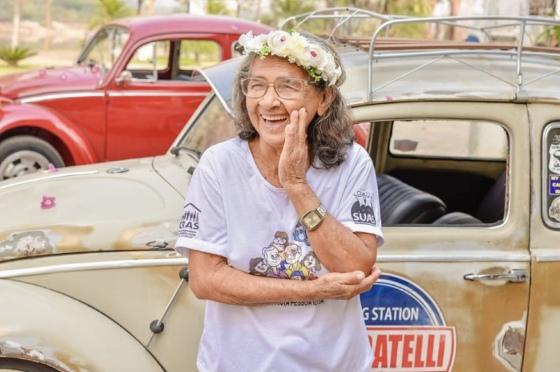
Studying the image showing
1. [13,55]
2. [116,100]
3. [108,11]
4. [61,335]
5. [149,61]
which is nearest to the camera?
[61,335]

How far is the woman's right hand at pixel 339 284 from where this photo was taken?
249 centimetres

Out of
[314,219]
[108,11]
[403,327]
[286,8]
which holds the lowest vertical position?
[403,327]

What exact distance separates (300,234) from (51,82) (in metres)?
6.88

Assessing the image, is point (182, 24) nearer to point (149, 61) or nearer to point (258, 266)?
point (149, 61)

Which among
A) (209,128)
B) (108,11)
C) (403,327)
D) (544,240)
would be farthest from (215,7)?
(403,327)

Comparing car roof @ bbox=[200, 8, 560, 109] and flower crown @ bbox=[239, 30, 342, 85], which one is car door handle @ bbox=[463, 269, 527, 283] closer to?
car roof @ bbox=[200, 8, 560, 109]

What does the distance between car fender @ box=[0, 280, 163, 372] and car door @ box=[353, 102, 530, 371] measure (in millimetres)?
866

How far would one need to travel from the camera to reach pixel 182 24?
9.07 meters

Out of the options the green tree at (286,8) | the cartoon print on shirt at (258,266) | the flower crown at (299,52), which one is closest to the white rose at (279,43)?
the flower crown at (299,52)

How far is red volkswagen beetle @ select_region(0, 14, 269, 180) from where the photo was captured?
873 cm

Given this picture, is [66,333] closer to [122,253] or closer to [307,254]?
[122,253]

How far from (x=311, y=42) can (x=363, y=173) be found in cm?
39

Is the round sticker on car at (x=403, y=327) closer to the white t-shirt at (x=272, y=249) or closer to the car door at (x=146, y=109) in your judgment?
the white t-shirt at (x=272, y=249)

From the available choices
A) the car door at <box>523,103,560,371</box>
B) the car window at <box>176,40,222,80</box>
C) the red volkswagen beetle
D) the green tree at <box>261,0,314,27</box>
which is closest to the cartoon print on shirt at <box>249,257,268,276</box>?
the car door at <box>523,103,560,371</box>
